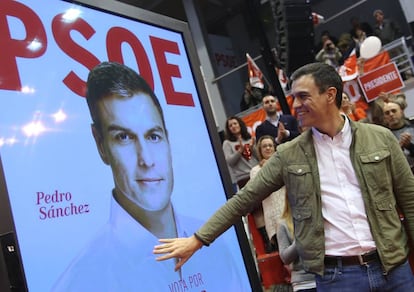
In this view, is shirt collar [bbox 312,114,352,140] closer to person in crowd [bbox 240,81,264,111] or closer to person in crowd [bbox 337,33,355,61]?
person in crowd [bbox 337,33,355,61]

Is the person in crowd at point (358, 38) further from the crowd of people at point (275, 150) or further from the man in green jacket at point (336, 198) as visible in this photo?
the man in green jacket at point (336, 198)

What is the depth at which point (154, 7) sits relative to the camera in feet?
38.5

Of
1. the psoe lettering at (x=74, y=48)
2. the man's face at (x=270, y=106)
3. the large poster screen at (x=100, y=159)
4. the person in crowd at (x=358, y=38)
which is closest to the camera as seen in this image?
the large poster screen at (x=100, y=159)

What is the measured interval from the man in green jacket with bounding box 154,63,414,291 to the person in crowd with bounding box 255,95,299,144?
2.52 metres

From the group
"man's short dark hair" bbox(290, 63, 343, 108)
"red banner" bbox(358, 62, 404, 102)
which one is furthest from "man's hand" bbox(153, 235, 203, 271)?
"red banner" bbox(358, 62, 404, 102)

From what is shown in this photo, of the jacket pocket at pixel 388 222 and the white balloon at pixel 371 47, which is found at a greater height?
the white balloon at pixel 371 47

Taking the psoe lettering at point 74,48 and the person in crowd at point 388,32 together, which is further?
the person in crowd at point 388,32

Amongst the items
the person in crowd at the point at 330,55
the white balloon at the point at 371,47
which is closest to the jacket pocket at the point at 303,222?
the white balloon at the point at 371,47

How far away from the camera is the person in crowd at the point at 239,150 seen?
5.25 meters

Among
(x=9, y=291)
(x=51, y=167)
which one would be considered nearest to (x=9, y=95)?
(x=51, y=167)

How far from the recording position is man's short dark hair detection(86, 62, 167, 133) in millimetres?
1906

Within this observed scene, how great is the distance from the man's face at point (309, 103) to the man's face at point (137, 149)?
25.4 inches

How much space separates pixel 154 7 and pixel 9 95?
1065 centimetres

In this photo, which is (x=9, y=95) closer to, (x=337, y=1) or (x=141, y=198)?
(x=141, y=198)
